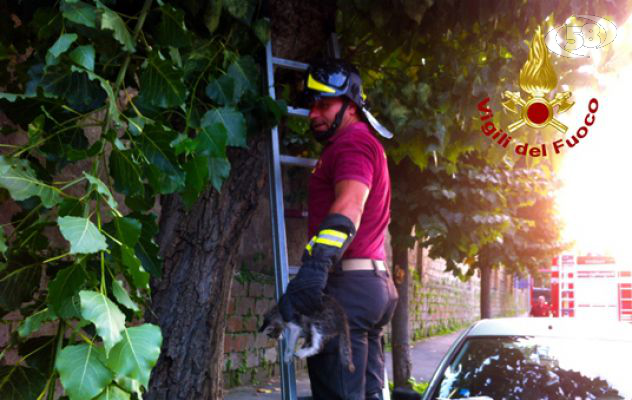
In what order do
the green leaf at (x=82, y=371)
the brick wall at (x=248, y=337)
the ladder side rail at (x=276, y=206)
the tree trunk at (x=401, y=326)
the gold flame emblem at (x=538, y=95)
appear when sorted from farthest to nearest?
the tree trunk at (x=401, y=326), the brick wall at (x=248, y=337), the gold flame emblem at (x=538, y=95), the ladder side rail at (x=276, y=206), the green leaf at (x=82, y=371)

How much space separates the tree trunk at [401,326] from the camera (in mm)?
8398

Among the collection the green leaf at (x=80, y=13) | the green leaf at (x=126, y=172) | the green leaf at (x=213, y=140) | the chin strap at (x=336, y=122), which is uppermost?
the green leaf at (x=80, y=13)

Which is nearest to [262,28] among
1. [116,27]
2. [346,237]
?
[116,27]

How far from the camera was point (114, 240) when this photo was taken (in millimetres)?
2133

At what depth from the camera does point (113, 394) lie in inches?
78.6

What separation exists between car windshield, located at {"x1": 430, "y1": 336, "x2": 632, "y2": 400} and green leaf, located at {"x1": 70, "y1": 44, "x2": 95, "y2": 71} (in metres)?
2.65

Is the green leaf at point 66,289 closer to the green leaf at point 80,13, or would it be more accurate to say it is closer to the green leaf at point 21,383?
the green leaf at point 21,383

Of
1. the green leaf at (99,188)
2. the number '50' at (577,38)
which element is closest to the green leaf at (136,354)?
the green leaf at (99,188)

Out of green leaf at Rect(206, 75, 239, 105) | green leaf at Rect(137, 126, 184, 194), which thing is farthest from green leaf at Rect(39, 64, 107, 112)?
green leaf at Rect(206, 75, 239, 105)

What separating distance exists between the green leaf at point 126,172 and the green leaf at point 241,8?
54.2 inches

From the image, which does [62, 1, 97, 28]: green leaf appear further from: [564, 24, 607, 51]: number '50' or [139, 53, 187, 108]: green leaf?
[564, 24, 607, 51]: number '50'

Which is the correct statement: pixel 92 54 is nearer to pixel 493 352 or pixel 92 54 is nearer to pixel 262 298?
pixel 493 352

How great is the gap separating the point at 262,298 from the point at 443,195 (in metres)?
2.64

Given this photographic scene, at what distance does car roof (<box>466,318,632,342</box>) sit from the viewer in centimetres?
440
